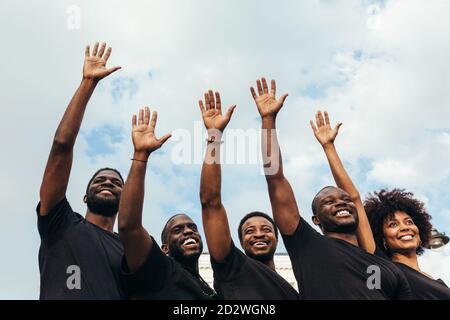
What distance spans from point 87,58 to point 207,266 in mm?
13325

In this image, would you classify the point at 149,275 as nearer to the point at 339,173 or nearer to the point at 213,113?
the point at 213,113

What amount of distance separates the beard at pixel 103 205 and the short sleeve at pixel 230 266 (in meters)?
1.14

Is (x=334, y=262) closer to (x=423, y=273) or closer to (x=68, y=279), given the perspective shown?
(x=423, y=273)

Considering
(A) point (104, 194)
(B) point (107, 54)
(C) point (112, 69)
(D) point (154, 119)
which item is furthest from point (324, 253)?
(B) point (107, 54)

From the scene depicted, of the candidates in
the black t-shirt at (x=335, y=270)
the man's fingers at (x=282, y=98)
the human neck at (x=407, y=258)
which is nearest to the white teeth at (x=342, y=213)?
the black t-shirt at (x=335, y=270)

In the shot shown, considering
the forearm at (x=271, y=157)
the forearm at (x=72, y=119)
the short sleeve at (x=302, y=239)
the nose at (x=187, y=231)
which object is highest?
the forearm at (x=72, y=119)

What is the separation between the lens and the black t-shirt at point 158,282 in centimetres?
462

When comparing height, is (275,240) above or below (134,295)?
above

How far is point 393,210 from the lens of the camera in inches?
255

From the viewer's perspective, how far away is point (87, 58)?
5.40 m

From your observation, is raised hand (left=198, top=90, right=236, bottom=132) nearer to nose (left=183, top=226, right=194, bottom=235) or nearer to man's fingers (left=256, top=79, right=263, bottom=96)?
man's fingers (left=256, top=79, right=263, bottom=96)

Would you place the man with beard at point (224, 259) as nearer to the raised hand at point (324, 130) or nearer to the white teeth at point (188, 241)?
the white teeth at point (188, 241)
